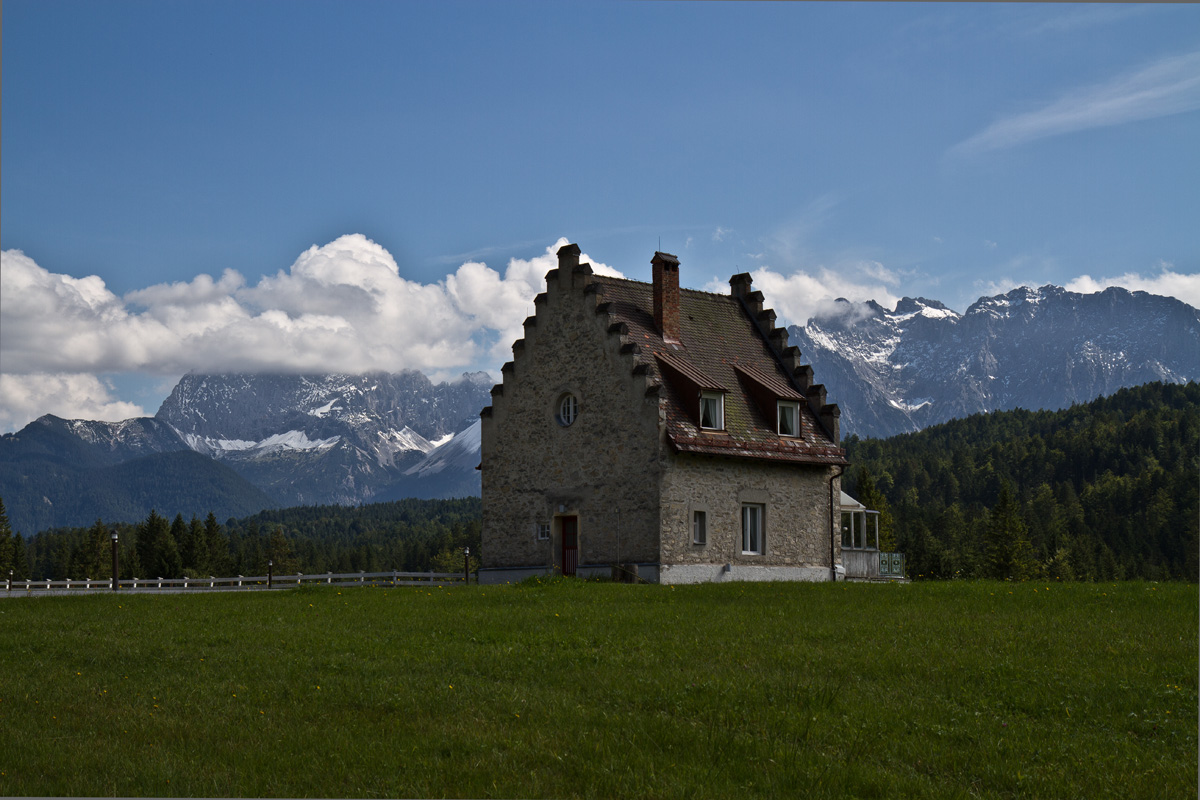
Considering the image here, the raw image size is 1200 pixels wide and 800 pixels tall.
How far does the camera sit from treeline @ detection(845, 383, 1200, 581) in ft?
381

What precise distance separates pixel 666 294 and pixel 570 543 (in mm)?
10022

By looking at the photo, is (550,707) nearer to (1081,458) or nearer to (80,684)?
(80,684)

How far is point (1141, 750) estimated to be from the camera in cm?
1309

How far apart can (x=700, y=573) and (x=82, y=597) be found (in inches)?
771

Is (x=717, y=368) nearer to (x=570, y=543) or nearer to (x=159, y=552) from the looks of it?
(x=570, y=543)

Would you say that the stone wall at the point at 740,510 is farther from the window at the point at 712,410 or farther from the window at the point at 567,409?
the window at the point at 567,409

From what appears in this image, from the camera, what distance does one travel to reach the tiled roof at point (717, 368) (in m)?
38.3

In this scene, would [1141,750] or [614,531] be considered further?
[614,531]

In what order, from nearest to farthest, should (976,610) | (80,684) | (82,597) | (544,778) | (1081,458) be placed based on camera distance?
(544,778), (80,684), (976,610), (82,597), (1081,458)

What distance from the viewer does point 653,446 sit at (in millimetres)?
37312

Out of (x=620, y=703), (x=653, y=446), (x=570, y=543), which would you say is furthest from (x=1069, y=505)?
(x=620, y=703)

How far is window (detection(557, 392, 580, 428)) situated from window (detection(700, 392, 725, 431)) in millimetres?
4708

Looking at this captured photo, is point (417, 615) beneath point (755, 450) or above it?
beneath

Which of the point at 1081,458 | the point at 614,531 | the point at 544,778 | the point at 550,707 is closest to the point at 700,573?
the point at 614,531
